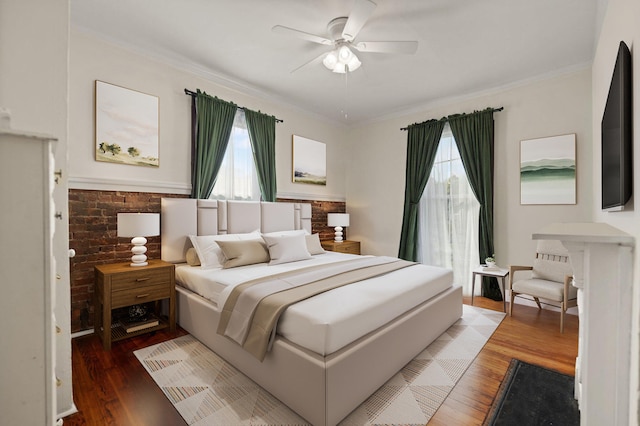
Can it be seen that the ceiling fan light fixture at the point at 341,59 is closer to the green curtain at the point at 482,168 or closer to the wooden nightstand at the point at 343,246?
Result: the green curtain at the point at 482,168

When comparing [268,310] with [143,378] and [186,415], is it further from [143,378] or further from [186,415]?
[143,378]

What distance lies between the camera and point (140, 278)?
270 cm

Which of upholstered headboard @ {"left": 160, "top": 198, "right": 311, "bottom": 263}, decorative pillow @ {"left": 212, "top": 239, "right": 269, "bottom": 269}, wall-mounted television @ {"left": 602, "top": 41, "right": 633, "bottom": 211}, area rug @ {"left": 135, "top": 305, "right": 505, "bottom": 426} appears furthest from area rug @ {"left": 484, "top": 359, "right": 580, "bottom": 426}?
upholstered headboard @ {"left": 160, "top": 198, "right": 311, "bottom": 263}

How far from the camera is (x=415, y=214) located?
187 inches

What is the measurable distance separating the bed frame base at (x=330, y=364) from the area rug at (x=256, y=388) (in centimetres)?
6

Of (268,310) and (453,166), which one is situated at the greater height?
(453,166)

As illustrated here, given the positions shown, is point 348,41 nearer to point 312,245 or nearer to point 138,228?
point 312,245

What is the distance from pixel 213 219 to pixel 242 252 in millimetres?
734

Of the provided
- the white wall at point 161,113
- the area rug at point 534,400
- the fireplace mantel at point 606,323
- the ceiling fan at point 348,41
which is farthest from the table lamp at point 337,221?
the fireplace mantel at point 606,323

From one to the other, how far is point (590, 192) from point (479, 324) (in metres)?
2.05

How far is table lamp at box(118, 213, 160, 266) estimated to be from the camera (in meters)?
2.70

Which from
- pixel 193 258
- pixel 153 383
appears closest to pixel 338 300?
pixel 153 383

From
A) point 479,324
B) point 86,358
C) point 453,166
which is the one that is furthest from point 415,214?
point 86,358

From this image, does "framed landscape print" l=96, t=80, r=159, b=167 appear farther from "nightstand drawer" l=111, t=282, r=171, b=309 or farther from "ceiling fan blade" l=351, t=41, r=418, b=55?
"ceiling fan blade" l=351, t=41, r=418, b=55
